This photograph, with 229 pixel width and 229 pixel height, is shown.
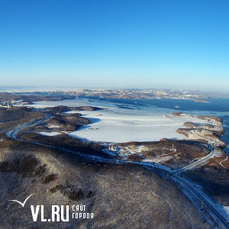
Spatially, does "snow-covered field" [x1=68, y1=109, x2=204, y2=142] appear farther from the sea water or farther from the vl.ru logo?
the vl.ru logo

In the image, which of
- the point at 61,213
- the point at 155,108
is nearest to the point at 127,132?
the point at 61,213

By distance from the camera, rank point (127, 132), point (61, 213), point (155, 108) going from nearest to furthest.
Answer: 1. point (61, 213)
2. point (127, 132)
3. point (155, 108)

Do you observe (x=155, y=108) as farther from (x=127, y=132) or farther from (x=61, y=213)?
(x=61, y=213)

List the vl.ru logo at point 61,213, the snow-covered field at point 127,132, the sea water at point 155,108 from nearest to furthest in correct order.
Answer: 1. the vl.ru logo at point 61,213
2. the snow-covered field at point 127,132
3. the sea water at point 155,108

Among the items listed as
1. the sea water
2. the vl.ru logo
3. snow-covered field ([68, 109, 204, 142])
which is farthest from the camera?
the sea water

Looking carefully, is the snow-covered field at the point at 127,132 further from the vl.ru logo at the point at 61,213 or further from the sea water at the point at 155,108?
the vl.ru logo at the point at 61,213

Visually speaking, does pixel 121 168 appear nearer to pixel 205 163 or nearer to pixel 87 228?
pixel 87 228

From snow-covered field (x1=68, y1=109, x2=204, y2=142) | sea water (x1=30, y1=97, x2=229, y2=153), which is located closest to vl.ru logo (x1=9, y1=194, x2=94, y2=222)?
snow-covered field (x1=68, y1=109, x2=204, y2=142)

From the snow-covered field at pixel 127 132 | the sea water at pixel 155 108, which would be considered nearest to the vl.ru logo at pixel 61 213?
the snow-covered field at pixel 127 132
